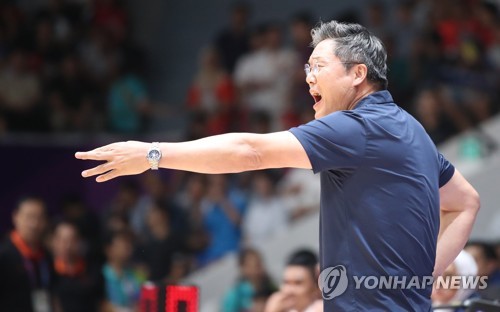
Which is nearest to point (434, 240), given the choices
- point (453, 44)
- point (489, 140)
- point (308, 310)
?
point (308, 310)

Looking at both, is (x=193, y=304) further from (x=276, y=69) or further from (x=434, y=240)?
(x=276, y=69)

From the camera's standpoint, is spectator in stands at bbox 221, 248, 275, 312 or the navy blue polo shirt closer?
the navy blue polo shirt

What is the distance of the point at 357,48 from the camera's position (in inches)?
148

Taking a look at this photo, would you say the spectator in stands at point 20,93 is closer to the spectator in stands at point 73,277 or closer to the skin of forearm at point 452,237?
the spectator in stands at point 73,277

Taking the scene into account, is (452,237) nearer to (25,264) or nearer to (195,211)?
(25,264)

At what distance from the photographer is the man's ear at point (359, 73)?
3738 millimetres

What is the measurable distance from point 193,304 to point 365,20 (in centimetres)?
814

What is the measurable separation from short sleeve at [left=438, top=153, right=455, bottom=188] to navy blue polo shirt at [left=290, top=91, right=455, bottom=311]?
376 mm

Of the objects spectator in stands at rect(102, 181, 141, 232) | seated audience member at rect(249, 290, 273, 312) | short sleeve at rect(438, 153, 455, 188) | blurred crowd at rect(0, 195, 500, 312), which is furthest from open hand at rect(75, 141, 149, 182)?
spectator in stands at rect(102, 181, 141, 232)

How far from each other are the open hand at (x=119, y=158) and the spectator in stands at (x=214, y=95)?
8.15 m

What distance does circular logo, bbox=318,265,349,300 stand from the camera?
3596 mm

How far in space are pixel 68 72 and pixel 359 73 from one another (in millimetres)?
9853

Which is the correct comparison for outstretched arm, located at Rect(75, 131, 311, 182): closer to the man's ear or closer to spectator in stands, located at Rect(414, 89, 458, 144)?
the man's ear

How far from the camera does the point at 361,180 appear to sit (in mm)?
3576
